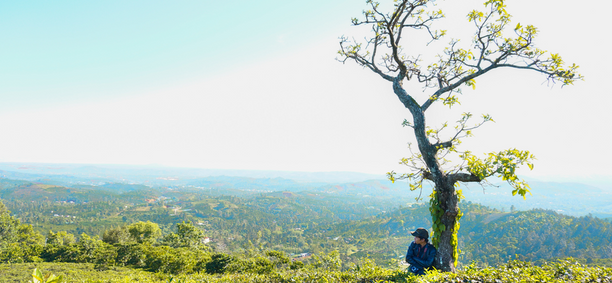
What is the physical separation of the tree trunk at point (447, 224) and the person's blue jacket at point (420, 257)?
0.17 m

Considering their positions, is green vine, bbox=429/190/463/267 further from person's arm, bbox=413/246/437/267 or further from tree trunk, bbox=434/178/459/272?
person's arm, bbox=413/246/437/267

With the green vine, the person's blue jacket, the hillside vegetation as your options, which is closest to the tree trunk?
the green vine

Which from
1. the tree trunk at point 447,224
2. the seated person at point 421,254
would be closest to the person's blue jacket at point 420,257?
the seated person at point 421,254

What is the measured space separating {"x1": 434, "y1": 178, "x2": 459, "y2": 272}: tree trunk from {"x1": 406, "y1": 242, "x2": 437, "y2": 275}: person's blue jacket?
0.17 metres

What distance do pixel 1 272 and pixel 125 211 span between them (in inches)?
6344

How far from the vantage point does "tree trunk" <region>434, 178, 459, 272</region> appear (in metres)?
5.32

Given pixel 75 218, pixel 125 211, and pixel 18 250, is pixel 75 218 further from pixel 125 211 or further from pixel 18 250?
pixel 18 250

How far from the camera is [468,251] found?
91.6 meters

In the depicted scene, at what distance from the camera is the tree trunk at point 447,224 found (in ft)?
17.4


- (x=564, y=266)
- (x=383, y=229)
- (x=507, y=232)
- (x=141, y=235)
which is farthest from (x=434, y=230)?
(x=383, y=229)

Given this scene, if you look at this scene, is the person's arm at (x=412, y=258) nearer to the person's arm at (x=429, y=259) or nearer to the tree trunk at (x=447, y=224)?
the person's arm at (x=429, y=259)

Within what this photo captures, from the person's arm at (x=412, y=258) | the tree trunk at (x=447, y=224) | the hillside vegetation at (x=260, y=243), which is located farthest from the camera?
the hillside vegetation at (x=260, y=243)

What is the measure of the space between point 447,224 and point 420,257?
99 cm

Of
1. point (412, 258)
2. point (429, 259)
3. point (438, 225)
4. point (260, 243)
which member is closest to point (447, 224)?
point (438, 225)
